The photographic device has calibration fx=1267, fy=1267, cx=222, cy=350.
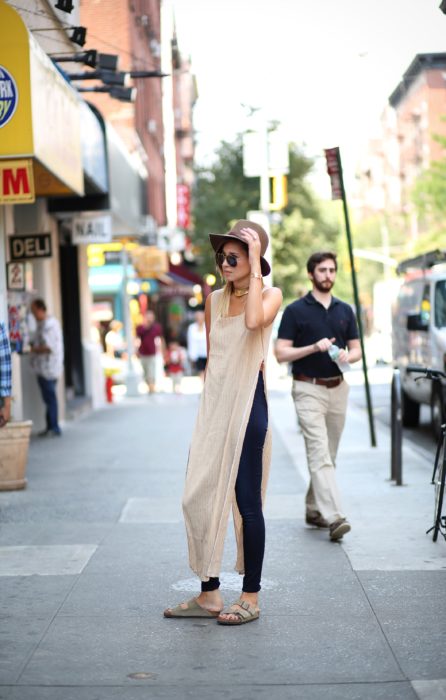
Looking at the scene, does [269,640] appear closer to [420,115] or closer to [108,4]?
[108,4]

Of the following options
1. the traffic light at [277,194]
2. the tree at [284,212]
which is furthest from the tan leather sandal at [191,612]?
the tree at [284,212]

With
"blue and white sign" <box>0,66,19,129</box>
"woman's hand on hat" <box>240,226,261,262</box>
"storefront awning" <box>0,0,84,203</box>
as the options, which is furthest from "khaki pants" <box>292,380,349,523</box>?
"blue and white sign" <box>0,66,19,129</box>

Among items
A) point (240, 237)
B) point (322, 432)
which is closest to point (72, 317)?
point (322, 432)

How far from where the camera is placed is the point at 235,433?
19.8 ft

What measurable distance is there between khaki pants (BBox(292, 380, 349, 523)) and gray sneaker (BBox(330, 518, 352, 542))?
1.2 inches

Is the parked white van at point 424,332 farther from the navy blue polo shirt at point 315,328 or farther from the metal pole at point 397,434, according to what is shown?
the navy blue polo shirt at point 315,328

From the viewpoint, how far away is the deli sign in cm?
1598

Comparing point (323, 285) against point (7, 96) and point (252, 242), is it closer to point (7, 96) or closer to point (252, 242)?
point (252, 242)

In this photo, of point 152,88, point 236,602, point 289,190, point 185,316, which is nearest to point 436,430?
point 236,602

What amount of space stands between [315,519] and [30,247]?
8.13 meters

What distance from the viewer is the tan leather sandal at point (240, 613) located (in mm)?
6054

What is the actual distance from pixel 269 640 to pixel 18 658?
113 centimetres

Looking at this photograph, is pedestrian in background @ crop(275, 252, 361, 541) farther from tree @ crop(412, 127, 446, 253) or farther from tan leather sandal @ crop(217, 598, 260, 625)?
tree @ crop(412, 127, 446, 253)

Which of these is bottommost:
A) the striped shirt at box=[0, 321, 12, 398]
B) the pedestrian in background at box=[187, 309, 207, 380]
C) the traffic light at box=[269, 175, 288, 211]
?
the pedestrian in background at box=[187, 309, 207, 380]
